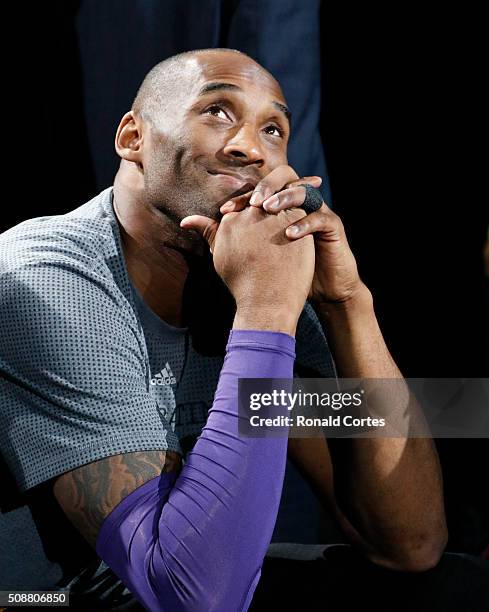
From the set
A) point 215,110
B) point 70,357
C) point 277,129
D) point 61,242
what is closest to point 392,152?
point 277,129

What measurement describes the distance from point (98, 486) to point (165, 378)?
0.87 ft

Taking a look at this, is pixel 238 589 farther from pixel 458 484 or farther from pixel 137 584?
pixel 458 484

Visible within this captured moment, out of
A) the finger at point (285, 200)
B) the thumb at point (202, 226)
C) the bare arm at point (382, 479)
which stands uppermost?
the finger at point (285, 200)

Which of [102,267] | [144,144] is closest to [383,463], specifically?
[102,267]

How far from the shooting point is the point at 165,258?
1.20 meters

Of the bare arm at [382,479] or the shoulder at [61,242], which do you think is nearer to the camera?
the shoulder at [61,242]

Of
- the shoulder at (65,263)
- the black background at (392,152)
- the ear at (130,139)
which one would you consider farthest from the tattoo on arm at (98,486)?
the black background at (392,152)

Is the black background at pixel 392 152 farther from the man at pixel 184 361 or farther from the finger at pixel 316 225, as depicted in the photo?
the finger at pixel 316 225

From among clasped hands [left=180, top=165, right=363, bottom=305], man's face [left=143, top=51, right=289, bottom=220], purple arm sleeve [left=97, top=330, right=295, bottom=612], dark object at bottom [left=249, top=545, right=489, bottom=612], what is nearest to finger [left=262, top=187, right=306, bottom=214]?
clasped hands [left=180, top=165, right=363, bottom=305]

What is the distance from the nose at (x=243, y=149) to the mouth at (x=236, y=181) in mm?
28

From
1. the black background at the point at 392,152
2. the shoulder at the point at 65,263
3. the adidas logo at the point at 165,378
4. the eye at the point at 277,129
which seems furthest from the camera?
the black background at the point at 392,152

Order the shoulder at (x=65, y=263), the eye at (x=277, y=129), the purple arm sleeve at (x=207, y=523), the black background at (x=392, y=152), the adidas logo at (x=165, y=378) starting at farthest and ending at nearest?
the black background at (x=392, y=152), the eye at (x=277, y=129), the adidas logo at (x=165, y=378), the shoulder at (x=65, y=263), the purple arm sleeve at (x=207, y=523)

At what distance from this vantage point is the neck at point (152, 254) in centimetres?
117

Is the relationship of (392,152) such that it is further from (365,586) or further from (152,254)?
(365,586)
